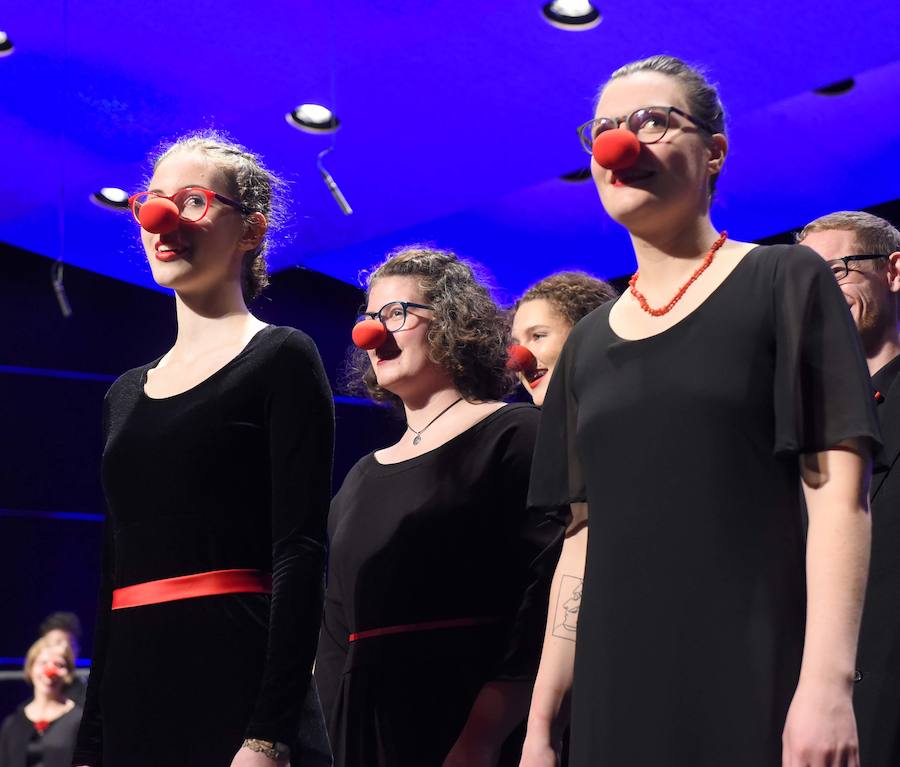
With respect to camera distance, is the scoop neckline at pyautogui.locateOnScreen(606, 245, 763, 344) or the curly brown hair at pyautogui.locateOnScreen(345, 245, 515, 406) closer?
the scoop neckline at pyautogui.locateOnScreen(606, 245, 763, 344)

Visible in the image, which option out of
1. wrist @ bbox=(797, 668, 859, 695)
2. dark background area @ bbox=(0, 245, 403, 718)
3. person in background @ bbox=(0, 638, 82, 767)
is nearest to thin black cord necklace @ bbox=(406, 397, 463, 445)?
wrist @ bbox=(797, 668, 859, 695)

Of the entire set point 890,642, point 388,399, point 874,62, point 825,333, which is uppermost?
point 874,62

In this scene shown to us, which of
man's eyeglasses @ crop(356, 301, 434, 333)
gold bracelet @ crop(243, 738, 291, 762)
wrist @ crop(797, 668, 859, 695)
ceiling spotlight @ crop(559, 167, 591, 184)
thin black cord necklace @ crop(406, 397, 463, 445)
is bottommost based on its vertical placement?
gold bracelet @ crop(243, 738, 291, 762)

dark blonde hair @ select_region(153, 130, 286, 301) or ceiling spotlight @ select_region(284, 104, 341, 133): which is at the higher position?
ceiling spotlight @ select_region(284, 104, 341, 133)

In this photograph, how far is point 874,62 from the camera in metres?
4.76

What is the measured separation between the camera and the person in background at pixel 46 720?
5691 millimetres

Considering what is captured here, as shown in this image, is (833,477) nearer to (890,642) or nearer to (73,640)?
(890,642)

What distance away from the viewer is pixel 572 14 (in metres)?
4.54

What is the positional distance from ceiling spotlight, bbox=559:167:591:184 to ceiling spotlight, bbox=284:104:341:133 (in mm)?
1243

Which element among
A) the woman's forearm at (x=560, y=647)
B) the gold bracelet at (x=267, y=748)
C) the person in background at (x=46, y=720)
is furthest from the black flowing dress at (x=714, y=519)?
the person in background at (x=46, y=720)

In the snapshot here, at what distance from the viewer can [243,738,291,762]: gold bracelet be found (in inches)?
63.3

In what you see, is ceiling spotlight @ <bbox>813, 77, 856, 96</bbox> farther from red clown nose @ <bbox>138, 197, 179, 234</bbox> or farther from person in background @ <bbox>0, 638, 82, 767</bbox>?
person in background @ <bbox>0, 638, 82, 767</bbox>

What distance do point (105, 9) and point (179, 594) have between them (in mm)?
3582

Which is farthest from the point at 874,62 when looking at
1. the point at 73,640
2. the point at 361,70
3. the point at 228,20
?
the point at 73,640
